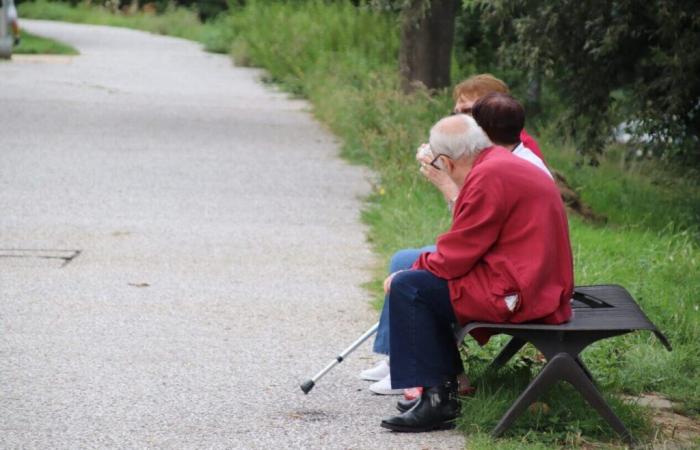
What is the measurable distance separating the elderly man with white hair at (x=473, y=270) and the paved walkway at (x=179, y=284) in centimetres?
27

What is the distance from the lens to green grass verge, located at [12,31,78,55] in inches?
1080

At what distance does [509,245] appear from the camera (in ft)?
16.7

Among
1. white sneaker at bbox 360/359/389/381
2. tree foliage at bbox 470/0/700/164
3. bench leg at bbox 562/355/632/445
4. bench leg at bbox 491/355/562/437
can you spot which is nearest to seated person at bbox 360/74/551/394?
white sneaker at bbox 360/359/389/381

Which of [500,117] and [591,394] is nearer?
[591,394]

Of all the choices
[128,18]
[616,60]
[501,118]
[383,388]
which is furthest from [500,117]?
[128,18]

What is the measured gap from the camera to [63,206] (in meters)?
11.0

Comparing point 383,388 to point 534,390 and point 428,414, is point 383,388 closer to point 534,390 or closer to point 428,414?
point 428,414

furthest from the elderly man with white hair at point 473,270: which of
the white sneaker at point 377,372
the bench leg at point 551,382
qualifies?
the white sneaker at point 377,372

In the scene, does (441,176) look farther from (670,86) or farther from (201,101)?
(201,101)

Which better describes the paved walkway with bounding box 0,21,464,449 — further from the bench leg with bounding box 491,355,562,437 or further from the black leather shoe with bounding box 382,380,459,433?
the bench leg with bounding box 491,355,562,437

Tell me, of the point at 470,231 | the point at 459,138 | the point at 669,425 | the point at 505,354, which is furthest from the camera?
the point at 505,354

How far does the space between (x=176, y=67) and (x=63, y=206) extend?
15840 millimetres

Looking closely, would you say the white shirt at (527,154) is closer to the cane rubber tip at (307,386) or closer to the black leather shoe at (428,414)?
the black leather shoe at (428,414)

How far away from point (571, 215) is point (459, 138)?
6083 millimetres
